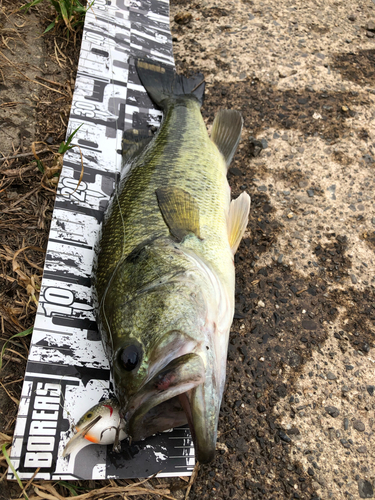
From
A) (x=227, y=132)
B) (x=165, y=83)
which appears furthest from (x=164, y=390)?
(x=165, y=83)

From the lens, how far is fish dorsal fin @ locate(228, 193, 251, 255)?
2.69 meters

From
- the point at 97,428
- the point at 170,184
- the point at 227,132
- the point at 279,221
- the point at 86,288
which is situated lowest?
the point at 97,428

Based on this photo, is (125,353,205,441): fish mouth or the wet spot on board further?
the wet spot on board

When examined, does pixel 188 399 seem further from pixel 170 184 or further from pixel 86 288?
pixel 170 184

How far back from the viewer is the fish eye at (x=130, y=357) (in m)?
1.83

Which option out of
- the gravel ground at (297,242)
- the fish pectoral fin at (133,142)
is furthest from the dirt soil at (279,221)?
the fish pectoral fin at (133,142)

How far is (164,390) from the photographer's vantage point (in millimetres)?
1690

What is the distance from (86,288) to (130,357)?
1002 millimetres

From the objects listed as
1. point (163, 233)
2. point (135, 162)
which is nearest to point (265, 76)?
point (135, 162)

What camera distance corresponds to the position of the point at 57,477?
2115mm

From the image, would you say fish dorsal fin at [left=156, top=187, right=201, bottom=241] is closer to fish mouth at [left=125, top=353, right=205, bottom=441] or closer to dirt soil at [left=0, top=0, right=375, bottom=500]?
dirt soil at [left=0, top=0, right=375, bottom=500]

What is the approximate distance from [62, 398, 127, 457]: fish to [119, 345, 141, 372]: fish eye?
48cm

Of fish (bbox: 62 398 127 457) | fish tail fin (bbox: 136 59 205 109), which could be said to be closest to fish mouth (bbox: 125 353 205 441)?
fish (bbox: 62 398 127 457)

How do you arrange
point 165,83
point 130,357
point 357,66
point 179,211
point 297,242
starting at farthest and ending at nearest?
point 357,66, point 165,83, point 297,242, point 179,211, point 130,357
